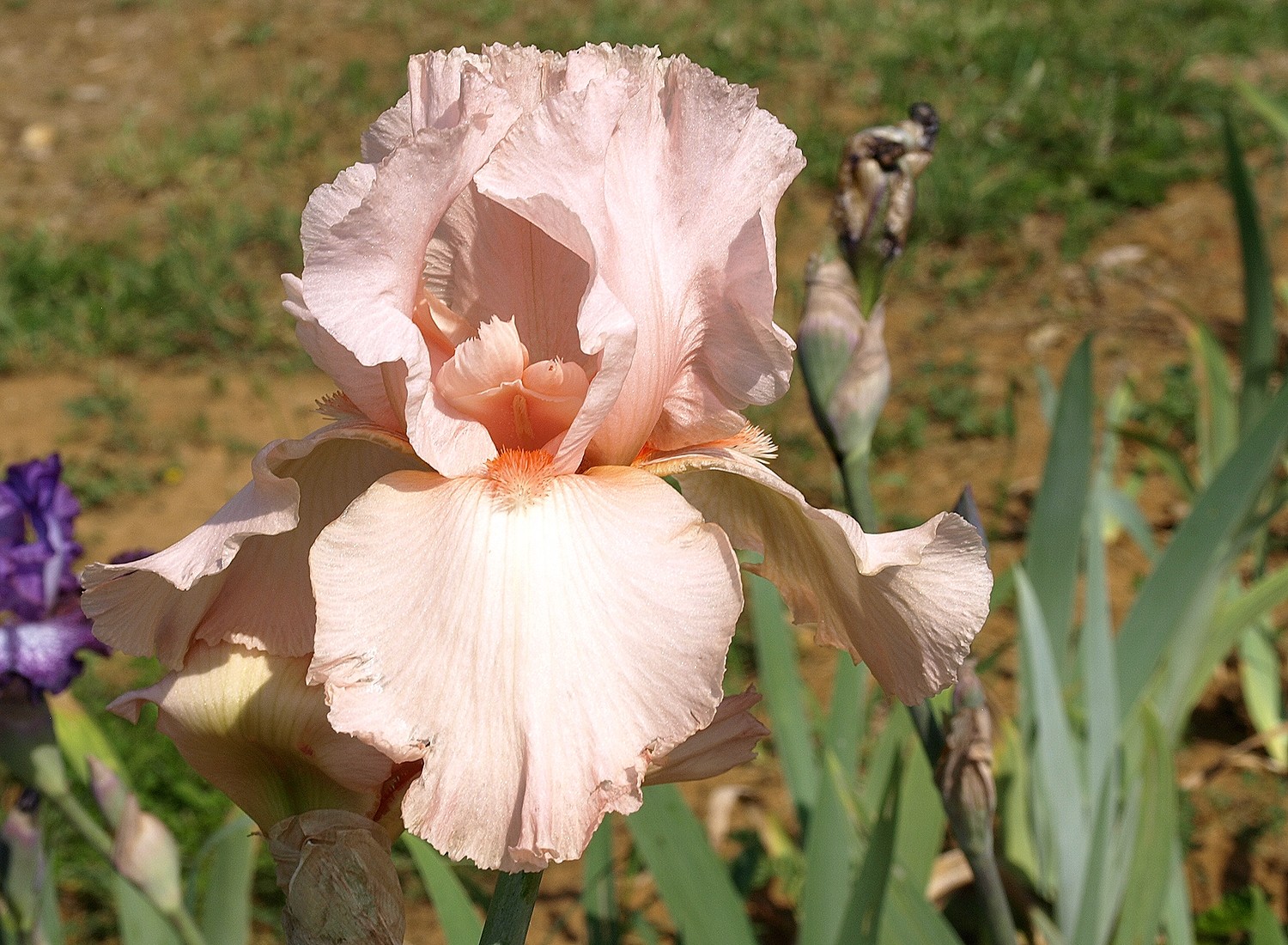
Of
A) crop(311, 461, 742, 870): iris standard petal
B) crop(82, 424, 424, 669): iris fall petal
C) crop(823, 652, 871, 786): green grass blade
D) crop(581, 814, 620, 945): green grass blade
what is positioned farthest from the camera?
crop(823, 652, 871, 786): green grass blade

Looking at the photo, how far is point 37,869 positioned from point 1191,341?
2.42 m

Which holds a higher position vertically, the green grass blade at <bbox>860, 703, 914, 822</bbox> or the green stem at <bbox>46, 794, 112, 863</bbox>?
the green stem at <bbox>46, 794, 112, 863</bbox>

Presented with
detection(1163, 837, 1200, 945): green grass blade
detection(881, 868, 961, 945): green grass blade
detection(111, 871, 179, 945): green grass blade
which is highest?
detection(881, 868, 961, 945): green grass blade

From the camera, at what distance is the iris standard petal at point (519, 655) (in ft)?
1.76

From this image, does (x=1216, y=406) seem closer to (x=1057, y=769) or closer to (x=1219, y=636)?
(x=1219, y=636)

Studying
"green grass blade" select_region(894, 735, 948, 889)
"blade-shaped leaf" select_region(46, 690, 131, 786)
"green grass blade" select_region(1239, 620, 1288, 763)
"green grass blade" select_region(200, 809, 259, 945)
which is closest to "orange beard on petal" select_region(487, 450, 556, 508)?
"green grass blade" select_region(200, 809, 259, 945)

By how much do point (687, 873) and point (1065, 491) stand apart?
819 mm

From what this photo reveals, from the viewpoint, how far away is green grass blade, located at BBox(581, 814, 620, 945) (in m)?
1.44

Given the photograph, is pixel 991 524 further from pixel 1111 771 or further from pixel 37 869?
pixel 37 869

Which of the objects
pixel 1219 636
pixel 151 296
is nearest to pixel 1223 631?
pixel 1219 636

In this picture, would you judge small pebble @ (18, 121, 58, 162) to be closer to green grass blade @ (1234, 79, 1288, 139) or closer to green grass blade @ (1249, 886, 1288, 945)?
green grass blade @ (1234, 79, 1288, 139)

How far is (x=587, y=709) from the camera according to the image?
1.79ft

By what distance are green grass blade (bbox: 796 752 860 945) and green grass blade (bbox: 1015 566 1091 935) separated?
0.29 metres

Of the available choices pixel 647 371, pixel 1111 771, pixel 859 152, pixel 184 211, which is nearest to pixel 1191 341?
pixel 1111 771
